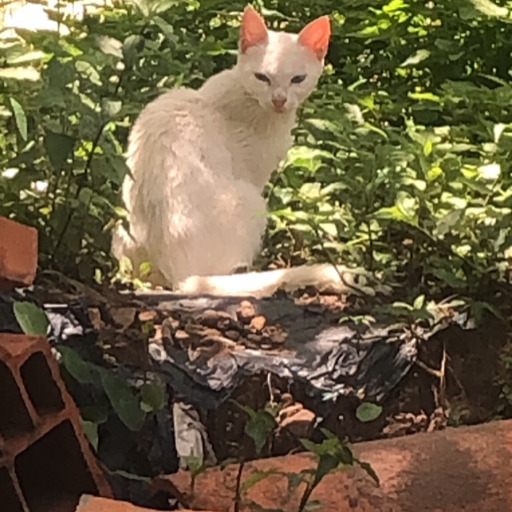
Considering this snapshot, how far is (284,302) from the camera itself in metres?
1.01

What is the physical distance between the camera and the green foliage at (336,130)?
3.47ft

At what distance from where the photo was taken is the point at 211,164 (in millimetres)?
1147

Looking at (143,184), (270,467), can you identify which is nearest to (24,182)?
(143,184)

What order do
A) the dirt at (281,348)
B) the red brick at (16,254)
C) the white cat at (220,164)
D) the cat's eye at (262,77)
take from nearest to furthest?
1. the red brick at (16,254)
2. the dirt at (281,348)
3. the white cat at (220,164)
4. the cat's eye at (262,77)

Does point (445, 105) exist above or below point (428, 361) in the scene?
above

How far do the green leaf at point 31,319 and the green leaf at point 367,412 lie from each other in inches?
12.4

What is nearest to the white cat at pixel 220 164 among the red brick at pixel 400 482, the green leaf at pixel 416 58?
the green leaf at pixel 416 58

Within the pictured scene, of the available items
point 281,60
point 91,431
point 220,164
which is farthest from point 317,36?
point 91,431

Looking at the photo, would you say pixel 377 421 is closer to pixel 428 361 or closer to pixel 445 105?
pixel 428 361

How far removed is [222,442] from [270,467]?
0.08 m

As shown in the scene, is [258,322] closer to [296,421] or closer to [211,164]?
[296,421]

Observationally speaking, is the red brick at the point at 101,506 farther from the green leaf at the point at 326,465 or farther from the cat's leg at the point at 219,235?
the cat's leg at the point at 219,235

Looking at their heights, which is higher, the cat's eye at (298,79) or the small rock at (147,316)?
the cat's eye at (298,79)

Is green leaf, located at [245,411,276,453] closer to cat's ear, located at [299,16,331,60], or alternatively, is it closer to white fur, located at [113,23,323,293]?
white fur, located at [113,23,323,293]
